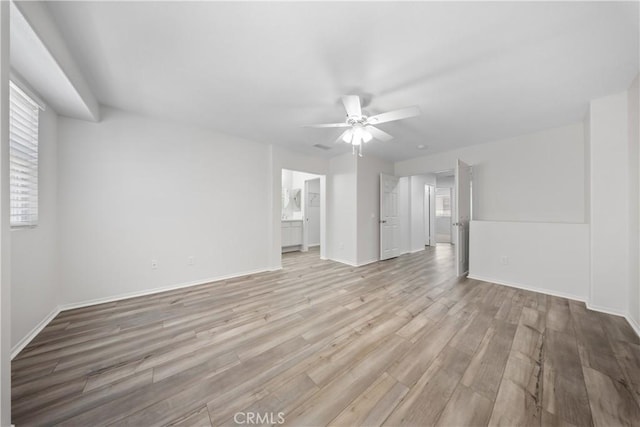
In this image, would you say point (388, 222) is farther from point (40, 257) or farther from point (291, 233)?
point (40, 257)

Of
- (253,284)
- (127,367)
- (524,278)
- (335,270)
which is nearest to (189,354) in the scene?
(127,367)

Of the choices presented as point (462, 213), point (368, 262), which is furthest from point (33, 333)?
point (462, 213)

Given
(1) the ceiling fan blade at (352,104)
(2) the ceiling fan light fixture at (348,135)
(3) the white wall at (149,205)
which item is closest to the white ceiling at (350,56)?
(1) the ceiling fan blade at (352,104)

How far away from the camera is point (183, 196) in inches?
125

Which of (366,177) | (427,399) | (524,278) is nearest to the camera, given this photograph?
(427,399)

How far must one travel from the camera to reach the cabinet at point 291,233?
19.0 ft

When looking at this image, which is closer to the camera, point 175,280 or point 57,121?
point 57,121

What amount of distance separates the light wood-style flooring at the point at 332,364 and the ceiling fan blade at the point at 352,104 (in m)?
2.25

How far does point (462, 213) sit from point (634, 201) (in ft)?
5.80

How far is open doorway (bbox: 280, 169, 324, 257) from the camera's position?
5945 millimetres

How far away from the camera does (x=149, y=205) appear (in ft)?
9.58

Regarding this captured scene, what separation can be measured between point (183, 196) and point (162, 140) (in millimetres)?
847

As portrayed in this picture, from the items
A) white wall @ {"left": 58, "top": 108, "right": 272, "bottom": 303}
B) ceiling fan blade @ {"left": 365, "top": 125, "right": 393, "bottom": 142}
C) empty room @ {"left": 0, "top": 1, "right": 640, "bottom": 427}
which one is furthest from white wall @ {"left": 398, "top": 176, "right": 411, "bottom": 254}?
white wall @ {"left": 58, "top": 108, "right": 272, "bottom": 303}

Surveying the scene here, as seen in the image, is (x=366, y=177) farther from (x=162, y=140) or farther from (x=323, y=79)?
(x=162, y=140)
